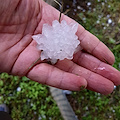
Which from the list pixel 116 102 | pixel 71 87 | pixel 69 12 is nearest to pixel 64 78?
pixel 71 87

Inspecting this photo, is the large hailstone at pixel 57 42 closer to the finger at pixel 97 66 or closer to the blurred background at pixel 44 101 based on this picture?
the finger at pixel 97 66

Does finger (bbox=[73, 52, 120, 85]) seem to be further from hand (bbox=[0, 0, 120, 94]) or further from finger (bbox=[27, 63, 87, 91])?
finger (bbox=[27, 63, 87, 91])

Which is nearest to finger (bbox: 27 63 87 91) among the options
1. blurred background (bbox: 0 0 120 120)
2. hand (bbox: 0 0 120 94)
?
hand (bbox: 0 0 120 94)

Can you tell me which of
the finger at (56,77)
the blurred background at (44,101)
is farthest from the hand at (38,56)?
the blurred background at (44,101)

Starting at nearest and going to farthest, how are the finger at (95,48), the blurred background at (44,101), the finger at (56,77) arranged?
1. the finger at (56,77)
2. the finger at (95,48)
3. the blurred background at (44,101)

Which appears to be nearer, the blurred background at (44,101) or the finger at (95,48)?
the finger at (95,48)

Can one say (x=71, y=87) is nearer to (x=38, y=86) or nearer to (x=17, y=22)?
(x=17, y=22)
